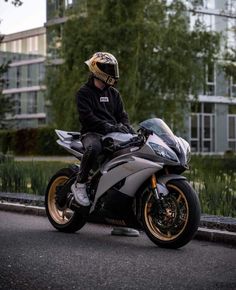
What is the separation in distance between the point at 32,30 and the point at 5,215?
227 ft

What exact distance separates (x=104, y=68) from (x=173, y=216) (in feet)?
6.37

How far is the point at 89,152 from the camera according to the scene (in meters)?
7.39

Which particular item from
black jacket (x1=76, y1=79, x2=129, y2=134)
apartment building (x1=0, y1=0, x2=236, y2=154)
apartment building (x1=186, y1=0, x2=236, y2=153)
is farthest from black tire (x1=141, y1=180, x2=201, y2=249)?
apartment building (x1=186, y1=0, x2=236, y2=153)

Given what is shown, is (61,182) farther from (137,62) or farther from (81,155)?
(137,62)

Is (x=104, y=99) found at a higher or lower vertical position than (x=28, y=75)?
lower

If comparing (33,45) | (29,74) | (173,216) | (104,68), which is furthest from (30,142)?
(173,216)

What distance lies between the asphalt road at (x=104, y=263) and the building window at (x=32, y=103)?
65.9 m

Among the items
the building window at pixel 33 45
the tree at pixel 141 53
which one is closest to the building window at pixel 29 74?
the building window at pixel 33 45

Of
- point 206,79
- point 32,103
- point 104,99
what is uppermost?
point 32,103

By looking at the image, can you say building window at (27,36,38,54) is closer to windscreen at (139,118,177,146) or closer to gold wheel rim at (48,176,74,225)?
gold wheel rim at (48,176,74,225)

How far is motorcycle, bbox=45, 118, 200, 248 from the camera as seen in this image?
6.75 metres

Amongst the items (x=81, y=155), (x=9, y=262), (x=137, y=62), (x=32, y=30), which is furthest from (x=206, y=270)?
(x=32, y=30)

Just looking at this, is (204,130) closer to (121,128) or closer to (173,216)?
(121,128)

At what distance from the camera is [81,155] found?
7891 millimetres
